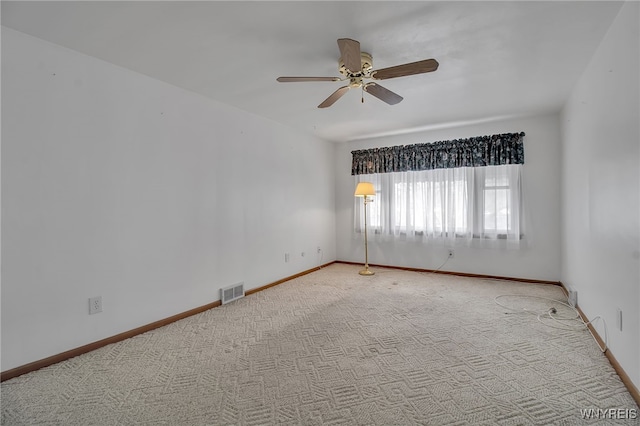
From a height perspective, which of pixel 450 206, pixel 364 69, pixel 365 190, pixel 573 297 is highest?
pixel 364 69

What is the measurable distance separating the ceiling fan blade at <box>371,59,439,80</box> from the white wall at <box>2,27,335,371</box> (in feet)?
7.10

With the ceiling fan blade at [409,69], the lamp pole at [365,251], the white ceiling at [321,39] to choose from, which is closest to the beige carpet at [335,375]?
the lamp pole at [365,251]

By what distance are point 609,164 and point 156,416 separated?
3.39 metres

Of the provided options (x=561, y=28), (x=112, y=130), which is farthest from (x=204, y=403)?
(x=561, y=28)

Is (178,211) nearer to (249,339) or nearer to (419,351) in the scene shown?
(249,339)

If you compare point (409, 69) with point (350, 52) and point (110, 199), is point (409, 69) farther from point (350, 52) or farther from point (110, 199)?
point (110, 199)

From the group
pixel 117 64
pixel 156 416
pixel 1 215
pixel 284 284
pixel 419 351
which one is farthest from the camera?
pixel 284 284

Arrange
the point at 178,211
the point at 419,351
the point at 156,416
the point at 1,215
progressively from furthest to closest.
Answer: the point at 178,211 → the point at 419,351 → the point at 1,215 → the point at 156,416

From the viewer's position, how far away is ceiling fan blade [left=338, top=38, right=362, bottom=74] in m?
1.91

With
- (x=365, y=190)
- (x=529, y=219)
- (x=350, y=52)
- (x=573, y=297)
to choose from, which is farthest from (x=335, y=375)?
(x=529, y=219)

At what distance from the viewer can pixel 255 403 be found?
6.13 feet

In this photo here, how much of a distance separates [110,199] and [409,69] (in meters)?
2.65

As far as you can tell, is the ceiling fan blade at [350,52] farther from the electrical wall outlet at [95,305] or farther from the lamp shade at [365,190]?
the lamp shade at [365,190]

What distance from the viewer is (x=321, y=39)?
230 centimetres
